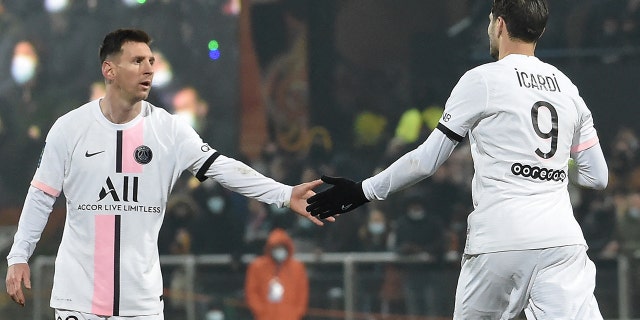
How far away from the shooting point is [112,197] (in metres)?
6.17

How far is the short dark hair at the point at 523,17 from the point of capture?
556 cm

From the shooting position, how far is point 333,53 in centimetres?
1562

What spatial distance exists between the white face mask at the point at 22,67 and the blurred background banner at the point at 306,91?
17mm

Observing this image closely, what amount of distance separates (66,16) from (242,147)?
2756 mm

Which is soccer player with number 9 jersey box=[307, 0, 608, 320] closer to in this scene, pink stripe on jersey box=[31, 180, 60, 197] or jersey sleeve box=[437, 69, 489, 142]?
jersey sleeve box=[437, 69, 489, 142]

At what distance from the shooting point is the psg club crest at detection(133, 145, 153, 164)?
20.5 ft

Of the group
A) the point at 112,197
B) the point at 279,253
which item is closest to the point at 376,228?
the point at 279,253

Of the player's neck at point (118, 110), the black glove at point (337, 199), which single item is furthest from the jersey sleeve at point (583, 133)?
the player's neck at point (118, 110)

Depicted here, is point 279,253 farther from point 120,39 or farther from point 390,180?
point 390,180

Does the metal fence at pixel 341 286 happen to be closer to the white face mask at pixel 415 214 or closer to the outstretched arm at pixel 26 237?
the white face mask at pixel 415 214

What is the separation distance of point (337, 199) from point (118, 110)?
1.22 meters

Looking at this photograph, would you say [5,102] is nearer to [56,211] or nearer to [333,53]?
[56,211]

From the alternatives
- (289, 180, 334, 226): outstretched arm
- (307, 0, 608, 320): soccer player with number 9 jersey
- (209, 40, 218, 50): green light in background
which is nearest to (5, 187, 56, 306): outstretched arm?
(289, 180, 334, 226): outstretched arm

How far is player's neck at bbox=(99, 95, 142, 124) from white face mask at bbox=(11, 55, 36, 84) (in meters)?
9.66
